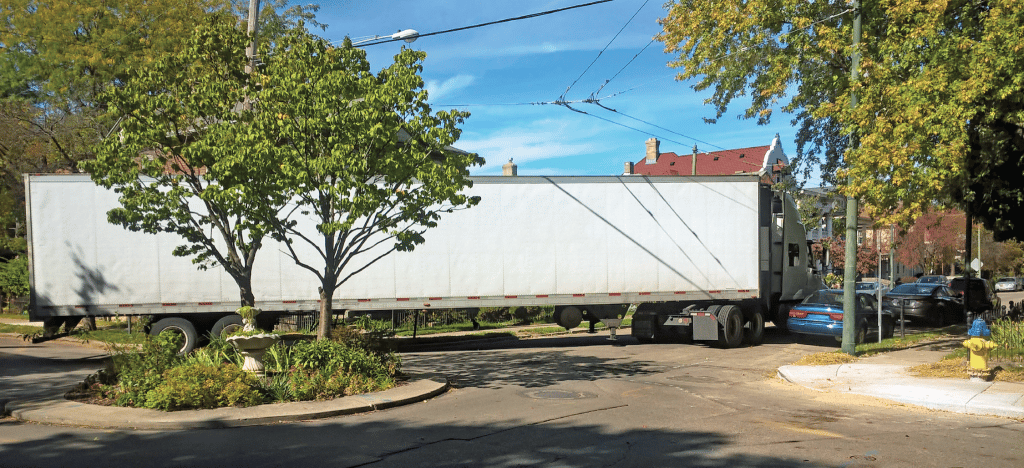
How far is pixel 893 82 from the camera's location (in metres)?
14.7

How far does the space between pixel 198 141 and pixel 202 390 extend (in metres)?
3.72

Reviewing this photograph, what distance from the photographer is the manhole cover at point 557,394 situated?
10.8 metres

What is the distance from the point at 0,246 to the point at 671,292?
27.9 meters

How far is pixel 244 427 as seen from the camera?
28.0 ft

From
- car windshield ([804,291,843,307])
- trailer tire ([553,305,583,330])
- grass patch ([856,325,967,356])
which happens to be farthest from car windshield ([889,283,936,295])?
trailer tire ([553,305,583,330])

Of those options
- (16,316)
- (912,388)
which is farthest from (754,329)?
(16,316)

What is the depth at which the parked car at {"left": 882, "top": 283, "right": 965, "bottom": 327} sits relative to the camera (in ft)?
78.6

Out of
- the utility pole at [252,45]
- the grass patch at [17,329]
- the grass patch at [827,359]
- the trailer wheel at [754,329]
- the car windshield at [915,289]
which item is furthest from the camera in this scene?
the car windshield at [915,289]

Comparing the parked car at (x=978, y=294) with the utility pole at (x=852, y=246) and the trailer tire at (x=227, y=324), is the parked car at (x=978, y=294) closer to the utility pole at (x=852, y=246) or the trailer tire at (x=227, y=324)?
the utility pole at (x=852, y=246)

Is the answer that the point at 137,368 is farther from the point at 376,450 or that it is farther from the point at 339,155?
the point at 376,450

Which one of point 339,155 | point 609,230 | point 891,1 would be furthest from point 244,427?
point 891,1

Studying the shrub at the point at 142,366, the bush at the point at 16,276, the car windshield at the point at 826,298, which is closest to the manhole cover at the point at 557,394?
the shrub at the point at 142,366

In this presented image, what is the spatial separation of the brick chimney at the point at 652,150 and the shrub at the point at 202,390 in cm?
7644

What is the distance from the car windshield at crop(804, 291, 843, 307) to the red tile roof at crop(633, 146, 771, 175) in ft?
179
